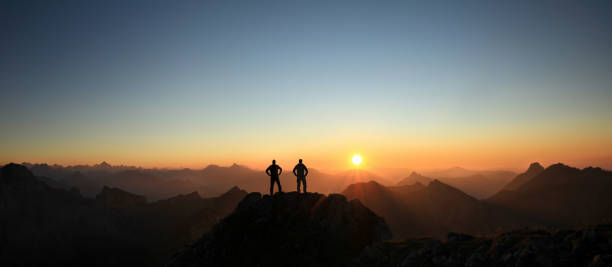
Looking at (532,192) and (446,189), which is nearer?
(532,192)

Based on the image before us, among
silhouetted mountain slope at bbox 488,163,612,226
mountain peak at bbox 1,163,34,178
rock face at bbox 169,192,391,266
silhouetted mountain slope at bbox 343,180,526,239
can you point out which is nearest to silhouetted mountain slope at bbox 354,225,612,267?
rock face at bbox 169,192,391,266

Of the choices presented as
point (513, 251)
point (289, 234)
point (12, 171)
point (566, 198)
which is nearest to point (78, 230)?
point (12, 171)

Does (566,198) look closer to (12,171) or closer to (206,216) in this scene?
(206,216)

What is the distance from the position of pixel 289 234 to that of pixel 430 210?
145464mm

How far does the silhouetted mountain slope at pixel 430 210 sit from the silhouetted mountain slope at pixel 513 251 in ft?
342

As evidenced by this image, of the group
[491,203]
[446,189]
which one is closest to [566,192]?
[491,203]

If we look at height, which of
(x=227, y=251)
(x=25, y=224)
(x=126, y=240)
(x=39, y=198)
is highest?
(x=227, y=251)

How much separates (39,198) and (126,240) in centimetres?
7926

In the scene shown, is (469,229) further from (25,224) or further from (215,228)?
(25,224)

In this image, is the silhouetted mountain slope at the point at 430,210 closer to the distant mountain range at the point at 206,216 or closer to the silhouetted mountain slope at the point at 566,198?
the distant mountain range at the point at 206,216

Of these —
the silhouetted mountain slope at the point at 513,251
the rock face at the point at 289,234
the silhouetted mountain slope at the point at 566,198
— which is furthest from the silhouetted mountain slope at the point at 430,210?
the silhouetted mountain slope at the point at 513,251

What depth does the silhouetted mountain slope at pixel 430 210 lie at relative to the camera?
411ft

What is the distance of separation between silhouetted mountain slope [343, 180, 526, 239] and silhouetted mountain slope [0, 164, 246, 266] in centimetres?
9855

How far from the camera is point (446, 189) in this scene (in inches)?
6339
